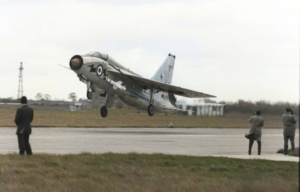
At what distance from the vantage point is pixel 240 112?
2436cm

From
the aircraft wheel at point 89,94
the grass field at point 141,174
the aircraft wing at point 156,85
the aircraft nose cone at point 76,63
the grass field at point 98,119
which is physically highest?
the aircraft nose cone at point 76,63

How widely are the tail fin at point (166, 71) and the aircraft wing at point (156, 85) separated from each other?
Answer: 10.0 ft

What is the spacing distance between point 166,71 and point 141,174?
35.8 metres

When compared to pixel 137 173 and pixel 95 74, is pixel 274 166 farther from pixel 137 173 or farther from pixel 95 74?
pixel 95 74

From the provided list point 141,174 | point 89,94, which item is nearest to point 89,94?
point 89,94

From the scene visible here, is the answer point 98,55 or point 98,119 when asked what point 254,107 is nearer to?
point 98,55

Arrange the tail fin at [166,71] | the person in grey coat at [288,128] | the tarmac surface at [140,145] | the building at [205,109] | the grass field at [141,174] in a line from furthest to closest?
the tail fin at [166,71]
the building at [205,109]
the person in grey coat at [288,128]
the tarmac surface at [140,145]
the grass field at [141,174]

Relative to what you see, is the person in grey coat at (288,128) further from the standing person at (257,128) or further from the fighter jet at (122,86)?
the fighter jet at (122,86)

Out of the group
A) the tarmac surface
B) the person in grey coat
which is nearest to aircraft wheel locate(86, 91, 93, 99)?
the tarmac surface

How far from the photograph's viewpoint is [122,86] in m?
36.3

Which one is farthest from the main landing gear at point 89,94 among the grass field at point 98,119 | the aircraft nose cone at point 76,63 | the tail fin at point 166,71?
the tail fin at point 166,71

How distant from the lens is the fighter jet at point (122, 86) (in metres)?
33.2

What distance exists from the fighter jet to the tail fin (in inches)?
14.4

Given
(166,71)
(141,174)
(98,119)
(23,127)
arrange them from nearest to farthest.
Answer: (141,174) → (23,127) → (166,71) → (98,119)
